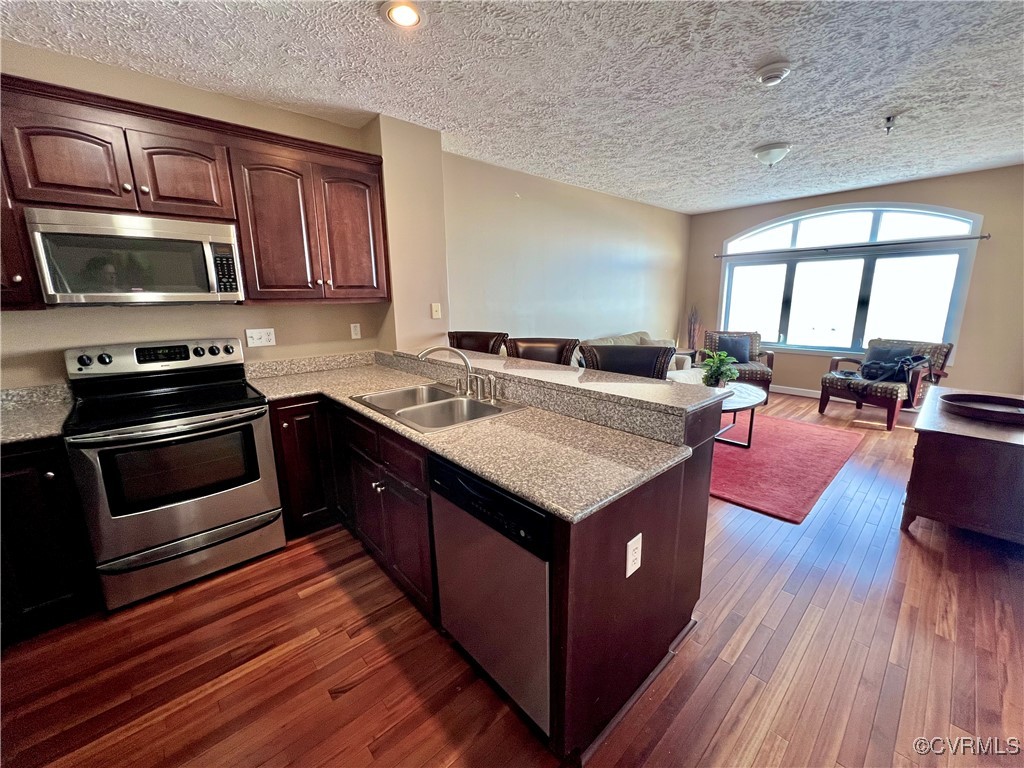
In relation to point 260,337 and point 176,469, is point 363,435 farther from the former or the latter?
point 260,337

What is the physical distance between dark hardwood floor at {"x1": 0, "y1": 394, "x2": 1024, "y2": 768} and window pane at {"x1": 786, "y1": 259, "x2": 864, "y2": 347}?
12.8 feet

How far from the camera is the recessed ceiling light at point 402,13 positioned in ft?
5.04

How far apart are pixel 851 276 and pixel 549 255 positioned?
13.3 feet

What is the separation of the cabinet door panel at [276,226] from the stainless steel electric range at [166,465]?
54cm

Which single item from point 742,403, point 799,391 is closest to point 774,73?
point 742,403

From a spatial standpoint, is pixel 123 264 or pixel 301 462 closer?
pixel 123 264

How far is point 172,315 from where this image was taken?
2.31 metres

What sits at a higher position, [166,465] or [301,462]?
[166,465]

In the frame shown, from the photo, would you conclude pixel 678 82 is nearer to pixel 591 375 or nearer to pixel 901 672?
pixel 591 375

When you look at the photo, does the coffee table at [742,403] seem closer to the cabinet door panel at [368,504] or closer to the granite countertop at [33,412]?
the cabinet door panel at [368,504]

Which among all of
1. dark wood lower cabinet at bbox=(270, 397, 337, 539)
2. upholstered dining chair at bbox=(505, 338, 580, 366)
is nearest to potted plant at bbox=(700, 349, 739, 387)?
upholstered dining chair at bbox=(505, 338, 580, 366)

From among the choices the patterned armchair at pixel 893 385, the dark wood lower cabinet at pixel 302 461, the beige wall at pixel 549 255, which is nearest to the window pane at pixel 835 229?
the patterned armchair at pixel 893 385

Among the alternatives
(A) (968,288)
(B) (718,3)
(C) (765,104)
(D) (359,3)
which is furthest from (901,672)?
(A) (968,288)

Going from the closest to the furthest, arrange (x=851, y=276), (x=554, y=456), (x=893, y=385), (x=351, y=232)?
(x=554, y=456) → (x=351, y=232) → (x=893, y=385) → (x=851, y=276)
